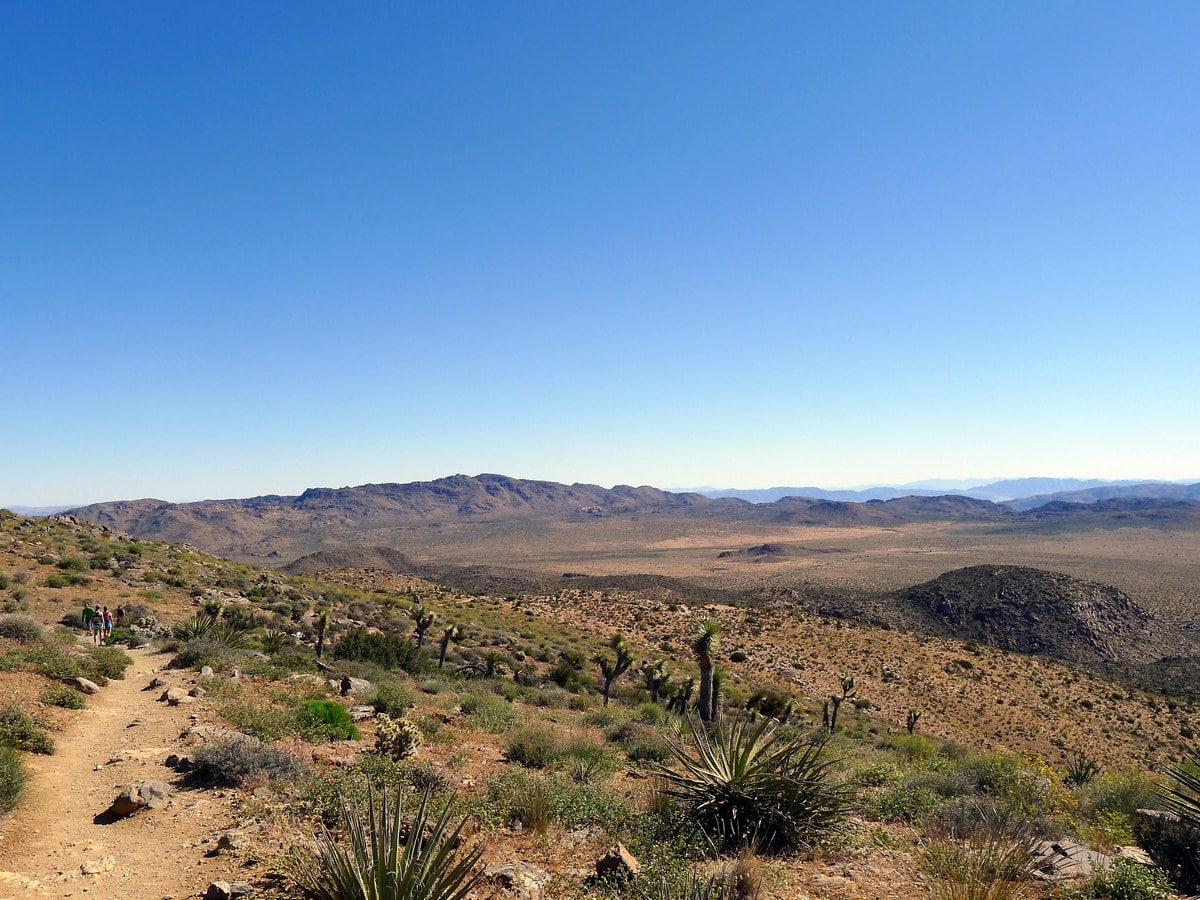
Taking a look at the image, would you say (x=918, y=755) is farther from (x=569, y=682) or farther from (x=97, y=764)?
(x=97, y=764)

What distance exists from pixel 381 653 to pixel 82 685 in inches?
356

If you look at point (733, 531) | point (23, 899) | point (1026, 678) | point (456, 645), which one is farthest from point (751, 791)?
point (733, 531)

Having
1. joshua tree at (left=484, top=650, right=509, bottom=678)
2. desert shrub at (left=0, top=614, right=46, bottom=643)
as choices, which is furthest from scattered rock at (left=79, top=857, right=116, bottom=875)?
joshua tree at (left=484, top=650, right=509, bottom=678)

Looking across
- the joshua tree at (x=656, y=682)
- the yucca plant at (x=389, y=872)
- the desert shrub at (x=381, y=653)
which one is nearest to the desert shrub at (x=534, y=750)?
the yucca plant at (x=389, y=872)

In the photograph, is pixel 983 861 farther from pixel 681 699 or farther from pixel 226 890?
pixel 681 699

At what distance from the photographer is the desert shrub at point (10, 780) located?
21.8 ft

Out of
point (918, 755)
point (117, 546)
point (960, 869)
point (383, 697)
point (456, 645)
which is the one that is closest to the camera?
point (960, 869)

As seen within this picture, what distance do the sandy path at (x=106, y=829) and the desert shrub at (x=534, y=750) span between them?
177 inches

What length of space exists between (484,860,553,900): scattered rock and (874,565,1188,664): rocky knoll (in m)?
57.8

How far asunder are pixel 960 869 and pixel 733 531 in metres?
190

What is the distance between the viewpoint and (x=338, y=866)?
15.3 feet

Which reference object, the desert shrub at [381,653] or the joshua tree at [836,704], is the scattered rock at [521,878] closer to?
the desert shrub at [381,653]

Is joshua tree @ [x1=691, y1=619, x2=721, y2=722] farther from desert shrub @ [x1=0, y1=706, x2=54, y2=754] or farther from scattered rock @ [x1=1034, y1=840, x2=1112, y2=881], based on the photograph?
desert shrub @ [x1=0, y1=706, x2=54, y2=754]

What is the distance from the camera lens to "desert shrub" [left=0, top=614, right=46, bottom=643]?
45.9ft
